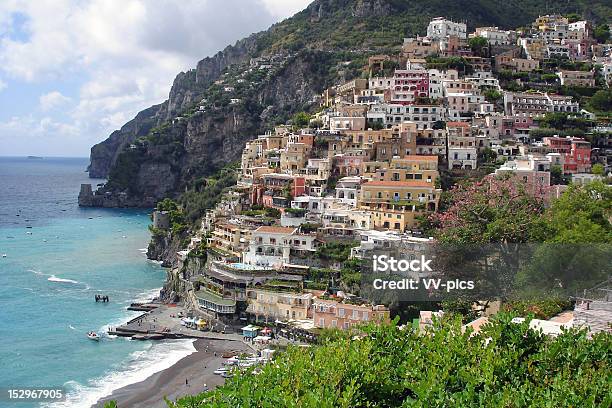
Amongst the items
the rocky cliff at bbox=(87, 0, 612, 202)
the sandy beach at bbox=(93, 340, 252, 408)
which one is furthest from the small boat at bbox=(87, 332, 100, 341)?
the rocky cliff at bbox=(87, 0, 612, 202)

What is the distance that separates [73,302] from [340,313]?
64.6ft

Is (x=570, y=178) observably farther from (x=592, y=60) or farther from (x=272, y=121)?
(x=272, y=121)

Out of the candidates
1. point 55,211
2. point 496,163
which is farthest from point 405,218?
point 55,211

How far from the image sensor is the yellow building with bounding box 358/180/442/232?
37.1 metres

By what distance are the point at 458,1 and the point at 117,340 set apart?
76669mm

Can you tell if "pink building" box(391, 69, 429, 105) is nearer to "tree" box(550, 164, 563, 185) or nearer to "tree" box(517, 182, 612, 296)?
"tree" box(550, 164, 563, 185)

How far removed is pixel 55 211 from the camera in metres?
90.0

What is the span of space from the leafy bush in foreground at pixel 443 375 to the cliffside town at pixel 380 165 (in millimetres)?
14348

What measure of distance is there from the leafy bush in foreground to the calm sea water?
17347 millimetres

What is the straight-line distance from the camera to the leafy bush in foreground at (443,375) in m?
10.7

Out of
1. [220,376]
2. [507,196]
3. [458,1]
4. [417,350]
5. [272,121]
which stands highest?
[458,1]

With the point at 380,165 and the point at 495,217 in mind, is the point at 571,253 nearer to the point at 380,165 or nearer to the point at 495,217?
the point at 495,217

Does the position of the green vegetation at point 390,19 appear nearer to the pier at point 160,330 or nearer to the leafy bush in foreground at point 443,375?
the pier at point 160,330

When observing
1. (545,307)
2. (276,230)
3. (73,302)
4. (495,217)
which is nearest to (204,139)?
(73,302)
